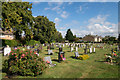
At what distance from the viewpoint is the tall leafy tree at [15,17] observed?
58.8 ft

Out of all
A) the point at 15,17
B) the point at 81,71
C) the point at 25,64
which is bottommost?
the point at 81,71

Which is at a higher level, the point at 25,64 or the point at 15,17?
the point at 15,17

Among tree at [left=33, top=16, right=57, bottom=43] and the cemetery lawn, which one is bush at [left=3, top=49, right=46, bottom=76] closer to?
the cemetery lawn

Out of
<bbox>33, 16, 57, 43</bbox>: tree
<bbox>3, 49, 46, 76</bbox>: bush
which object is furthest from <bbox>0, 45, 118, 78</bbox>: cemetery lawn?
<bbox>33, 16, 57, 43</bbox>: tree

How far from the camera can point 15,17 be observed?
1877 centimetres

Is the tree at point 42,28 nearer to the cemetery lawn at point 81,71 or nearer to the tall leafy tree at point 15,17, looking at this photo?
the tall leafy tree at point 15,17

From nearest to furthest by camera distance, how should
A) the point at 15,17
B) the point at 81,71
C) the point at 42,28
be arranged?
1. the point at 81,71
2. the point at 15,17
3. the point at 42,28

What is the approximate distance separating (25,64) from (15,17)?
1602 cm

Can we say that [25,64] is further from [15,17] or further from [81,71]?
[15,17]

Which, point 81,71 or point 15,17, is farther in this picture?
point 15,17

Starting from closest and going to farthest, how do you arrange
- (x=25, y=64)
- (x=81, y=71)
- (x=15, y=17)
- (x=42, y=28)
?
1. (x=25, y=64)
2. (x=81, y=71)
3. (x=15, y=17)
4. (x=42, y=28)

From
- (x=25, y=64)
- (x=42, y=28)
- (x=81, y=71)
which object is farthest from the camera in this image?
(x=42, y=28)

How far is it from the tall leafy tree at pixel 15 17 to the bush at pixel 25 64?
582 inches

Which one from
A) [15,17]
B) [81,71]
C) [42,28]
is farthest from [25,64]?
[42,28]
